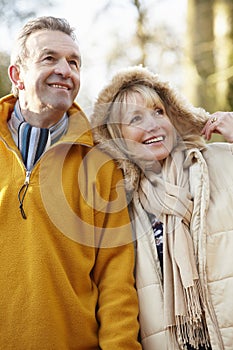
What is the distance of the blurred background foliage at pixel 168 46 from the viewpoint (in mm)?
4902

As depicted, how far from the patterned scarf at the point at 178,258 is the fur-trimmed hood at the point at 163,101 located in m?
0.26

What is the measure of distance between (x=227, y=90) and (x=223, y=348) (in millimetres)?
3271

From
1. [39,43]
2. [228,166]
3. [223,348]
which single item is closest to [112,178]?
[228,166]

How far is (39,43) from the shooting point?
7.98 feet

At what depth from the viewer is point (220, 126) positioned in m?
2.53

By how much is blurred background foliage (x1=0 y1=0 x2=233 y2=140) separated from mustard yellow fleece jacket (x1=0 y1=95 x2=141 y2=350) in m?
2.53

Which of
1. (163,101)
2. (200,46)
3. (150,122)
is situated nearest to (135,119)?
(150,122)

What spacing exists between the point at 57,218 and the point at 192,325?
2.30 ft

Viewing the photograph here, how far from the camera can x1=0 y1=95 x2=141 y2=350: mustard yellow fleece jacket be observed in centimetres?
212

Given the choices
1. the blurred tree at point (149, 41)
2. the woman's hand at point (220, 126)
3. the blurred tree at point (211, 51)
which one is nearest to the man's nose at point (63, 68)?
the woman's hand at point (220, 126)

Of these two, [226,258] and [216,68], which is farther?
[216,68]

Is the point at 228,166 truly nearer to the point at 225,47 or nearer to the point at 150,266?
the point at 150,266

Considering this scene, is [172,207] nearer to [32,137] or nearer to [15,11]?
[32,137]

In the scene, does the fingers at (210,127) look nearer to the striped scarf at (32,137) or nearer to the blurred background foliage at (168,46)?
the striped scarf at (32,137)
